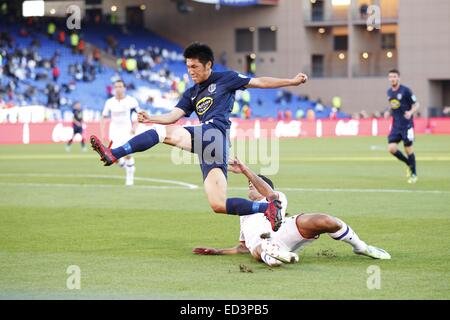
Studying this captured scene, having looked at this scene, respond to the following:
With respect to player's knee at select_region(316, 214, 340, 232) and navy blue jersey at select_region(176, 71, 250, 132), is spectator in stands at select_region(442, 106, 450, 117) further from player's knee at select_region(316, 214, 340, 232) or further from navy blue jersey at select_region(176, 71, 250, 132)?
player's knee at select_region(316, 214, 340, 232)

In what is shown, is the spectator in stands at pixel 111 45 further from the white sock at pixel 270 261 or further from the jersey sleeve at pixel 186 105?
the white sock at pixel 270 261

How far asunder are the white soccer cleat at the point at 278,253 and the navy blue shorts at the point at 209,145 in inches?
53.0

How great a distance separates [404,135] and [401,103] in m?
0.80

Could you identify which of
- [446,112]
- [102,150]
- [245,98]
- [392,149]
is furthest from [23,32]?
[102,150]

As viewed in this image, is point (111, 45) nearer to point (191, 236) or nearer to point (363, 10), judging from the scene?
point (363, 10)

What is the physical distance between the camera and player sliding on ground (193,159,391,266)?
36.2 feet

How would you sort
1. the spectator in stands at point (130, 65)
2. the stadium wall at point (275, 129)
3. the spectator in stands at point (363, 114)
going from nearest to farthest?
the stadium wall at point (275, 129)
the spectator in stands at point (130, 65)
the spectator in stands at point (363, 114)

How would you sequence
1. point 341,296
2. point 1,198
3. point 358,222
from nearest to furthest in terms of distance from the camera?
point 341,296 → point 358,222 → point 1,198

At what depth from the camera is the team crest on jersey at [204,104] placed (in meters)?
12.2

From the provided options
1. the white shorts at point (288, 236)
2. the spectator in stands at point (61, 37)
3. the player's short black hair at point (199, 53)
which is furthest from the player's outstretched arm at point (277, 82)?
the spectator in stands at point (61, 37)

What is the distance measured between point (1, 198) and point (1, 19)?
147ft

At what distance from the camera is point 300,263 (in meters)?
11.4

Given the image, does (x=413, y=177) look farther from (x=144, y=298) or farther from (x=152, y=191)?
(x=144, y=298)
